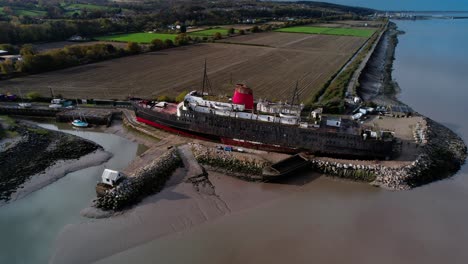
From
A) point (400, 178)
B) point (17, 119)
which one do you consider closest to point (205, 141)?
point (400, 178)

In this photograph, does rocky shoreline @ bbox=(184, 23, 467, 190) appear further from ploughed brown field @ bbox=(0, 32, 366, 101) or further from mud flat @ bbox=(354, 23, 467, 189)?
ploughed brown field @ bbox=(0, 32, 366, 101)

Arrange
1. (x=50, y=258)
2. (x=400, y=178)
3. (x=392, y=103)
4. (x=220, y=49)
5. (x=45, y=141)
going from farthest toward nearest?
(x=220, y=49)
(x=392, y=103)
(x=45, y=141)
(x=400, y=178)
(x=50, y=258)

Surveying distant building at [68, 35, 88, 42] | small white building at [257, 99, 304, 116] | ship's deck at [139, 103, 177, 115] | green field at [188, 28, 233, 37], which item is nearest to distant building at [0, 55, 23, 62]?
distant building at [68, 35, 88, 42]

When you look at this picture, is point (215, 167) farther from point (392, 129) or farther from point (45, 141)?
point (392, 129)

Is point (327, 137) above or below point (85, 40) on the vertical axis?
below

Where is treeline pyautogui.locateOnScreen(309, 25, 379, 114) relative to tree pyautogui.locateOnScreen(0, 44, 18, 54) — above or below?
below
